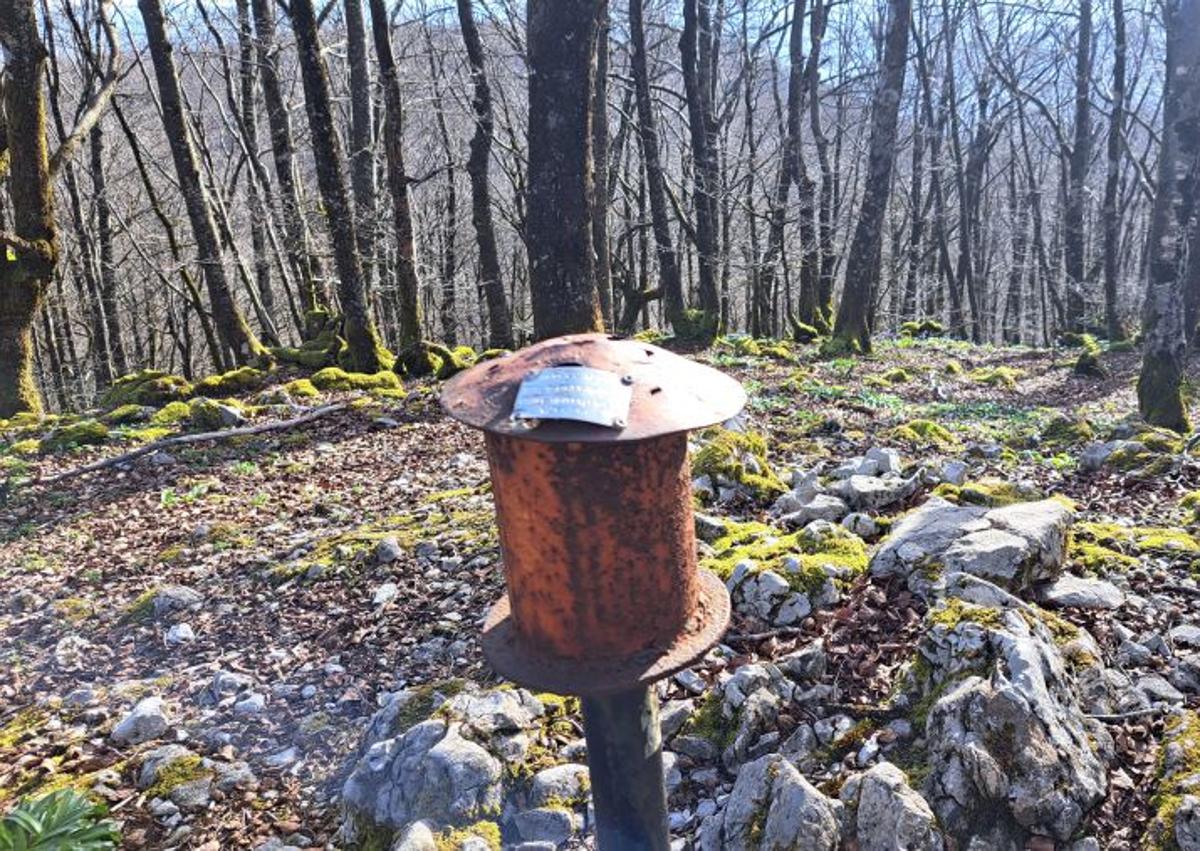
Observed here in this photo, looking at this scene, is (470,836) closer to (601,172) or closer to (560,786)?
(560,786)

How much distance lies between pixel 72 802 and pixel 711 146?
634 inches

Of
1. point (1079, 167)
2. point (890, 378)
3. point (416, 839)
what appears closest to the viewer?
point (416, 839)

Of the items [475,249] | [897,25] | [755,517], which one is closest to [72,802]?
[755,517]

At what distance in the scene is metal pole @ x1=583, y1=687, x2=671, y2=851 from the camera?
6.38ft

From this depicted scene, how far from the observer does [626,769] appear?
77.7 inches

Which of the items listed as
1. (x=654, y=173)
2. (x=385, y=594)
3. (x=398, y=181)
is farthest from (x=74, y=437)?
(x=654, y=173)

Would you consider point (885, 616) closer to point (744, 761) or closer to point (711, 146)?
point (744, 761)

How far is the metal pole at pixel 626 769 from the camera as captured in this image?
1.95 meters

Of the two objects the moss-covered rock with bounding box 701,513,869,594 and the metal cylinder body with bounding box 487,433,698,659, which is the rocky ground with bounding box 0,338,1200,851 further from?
the metal cylinder body with bounding box 487,433,698,659

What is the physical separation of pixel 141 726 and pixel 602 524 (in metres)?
2.80

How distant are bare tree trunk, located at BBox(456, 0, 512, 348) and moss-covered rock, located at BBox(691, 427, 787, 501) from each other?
8.63 meters

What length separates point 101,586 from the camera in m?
5.05

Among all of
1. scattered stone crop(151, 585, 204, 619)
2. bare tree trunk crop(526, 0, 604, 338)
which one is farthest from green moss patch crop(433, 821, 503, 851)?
bare tree trunk crop(526, 0, 604, 338)

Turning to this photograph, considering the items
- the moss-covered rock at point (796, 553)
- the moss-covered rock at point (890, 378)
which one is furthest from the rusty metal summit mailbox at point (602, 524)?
the moss-covered rock at point (890, 378)
